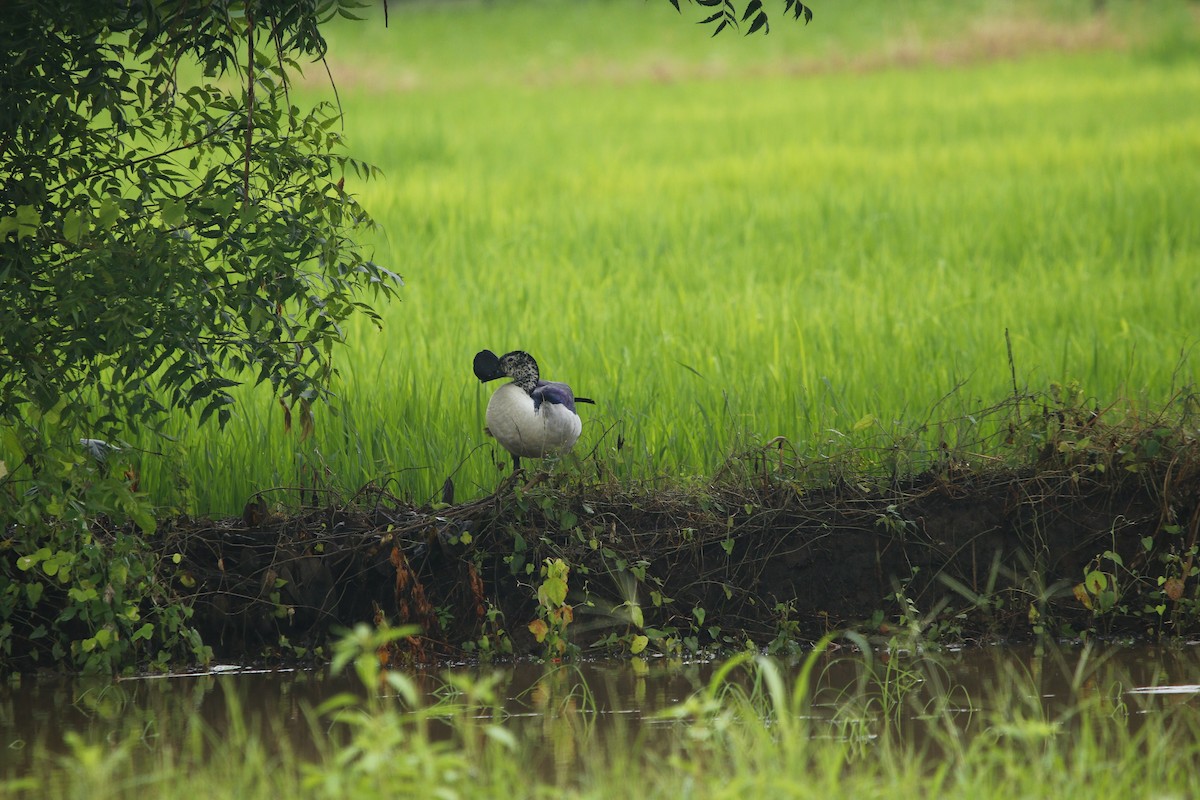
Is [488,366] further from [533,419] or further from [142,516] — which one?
[142,516]

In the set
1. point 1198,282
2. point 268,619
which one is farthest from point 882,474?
point 1198,282

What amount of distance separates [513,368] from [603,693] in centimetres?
114

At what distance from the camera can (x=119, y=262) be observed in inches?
147

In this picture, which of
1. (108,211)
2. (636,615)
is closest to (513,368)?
(636,615)

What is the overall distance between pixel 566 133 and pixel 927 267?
7.32 m

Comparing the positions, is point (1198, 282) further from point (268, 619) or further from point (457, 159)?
point (457, 159)

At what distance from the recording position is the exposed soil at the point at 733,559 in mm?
4418

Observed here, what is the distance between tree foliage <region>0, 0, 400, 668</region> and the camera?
3.70 metres

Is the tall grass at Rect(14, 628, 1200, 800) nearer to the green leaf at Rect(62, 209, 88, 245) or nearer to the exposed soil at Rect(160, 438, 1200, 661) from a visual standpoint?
the exposed soil at Rect(160, 438, 1200, 661)

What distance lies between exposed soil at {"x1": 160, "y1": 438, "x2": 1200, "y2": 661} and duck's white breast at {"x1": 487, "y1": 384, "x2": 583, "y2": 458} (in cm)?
13

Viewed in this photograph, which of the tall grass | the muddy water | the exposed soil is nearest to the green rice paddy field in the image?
the exposed soil

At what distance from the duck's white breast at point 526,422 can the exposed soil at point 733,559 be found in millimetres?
130

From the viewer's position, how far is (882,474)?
474 cm

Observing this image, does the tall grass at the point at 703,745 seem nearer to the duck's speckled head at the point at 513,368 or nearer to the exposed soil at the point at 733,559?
the exposed soil at the point at 733,559
